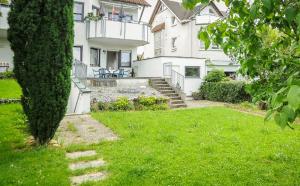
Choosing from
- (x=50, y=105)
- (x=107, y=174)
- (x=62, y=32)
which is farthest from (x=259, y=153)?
(x=62, y=32)

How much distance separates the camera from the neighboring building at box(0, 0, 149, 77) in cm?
2453

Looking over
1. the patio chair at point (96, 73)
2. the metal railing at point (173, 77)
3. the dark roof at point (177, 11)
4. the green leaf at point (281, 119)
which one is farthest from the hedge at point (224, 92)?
the green leaf at point (281, 119)

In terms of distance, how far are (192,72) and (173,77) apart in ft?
11.6

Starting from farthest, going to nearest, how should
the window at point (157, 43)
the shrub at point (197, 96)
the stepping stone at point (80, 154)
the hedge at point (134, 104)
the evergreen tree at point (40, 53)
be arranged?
the window at point (157, 43) < the shrub at point (197, 96) < the hedge at point (134, 104) < the evergreen tree at point (40, 53) < the stepping stone at point (80, 154)

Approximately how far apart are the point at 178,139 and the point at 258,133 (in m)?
3.24

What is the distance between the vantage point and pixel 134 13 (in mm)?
29188

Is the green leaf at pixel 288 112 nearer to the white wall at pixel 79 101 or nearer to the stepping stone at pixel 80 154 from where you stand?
the stepping stone at pixel 80 154

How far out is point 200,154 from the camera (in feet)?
25.3

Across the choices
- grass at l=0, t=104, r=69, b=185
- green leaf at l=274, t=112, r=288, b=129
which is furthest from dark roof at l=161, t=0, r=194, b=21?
green leaf at l=274, t=112, r=288, b=129

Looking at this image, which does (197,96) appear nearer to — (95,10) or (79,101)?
(95,10)

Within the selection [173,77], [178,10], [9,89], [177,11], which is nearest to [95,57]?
[173,77]

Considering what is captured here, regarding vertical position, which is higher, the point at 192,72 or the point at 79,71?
the point at 192,72

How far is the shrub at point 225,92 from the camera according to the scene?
21859mm

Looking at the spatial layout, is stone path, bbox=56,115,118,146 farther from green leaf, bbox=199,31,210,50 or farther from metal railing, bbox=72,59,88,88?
metal railing, bbox=72,59,88,88
